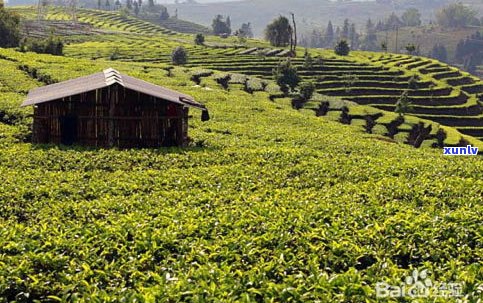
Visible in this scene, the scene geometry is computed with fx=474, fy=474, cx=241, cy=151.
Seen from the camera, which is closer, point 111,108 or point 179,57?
point 111,108

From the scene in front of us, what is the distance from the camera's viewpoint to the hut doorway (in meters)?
25.1

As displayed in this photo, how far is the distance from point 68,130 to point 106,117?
244cm

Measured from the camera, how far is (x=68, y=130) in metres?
25.2

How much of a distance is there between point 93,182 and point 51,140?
9.64 m

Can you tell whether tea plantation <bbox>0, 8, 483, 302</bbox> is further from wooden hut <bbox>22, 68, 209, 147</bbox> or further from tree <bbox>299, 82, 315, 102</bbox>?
tree <bbox>299, 82, 315, 102</bbox>

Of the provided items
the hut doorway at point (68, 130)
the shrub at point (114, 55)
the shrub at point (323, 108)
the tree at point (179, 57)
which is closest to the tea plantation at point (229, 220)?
the hut doorway at point (68, 130)

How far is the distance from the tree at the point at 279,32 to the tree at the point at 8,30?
67.5 metres

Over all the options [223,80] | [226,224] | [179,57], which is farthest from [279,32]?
[226,224]

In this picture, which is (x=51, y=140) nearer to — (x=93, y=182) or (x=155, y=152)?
(x=155, y=152)

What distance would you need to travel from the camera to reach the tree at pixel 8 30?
76750 millimetres

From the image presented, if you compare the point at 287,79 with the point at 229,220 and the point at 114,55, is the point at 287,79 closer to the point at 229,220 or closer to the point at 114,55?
the point at 114,55

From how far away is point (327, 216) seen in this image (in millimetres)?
12039

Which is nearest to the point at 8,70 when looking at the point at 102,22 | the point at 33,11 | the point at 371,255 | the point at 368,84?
the point at 371,255

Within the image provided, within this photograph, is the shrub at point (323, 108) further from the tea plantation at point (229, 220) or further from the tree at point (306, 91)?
the tea plantation at point (229, 220)
